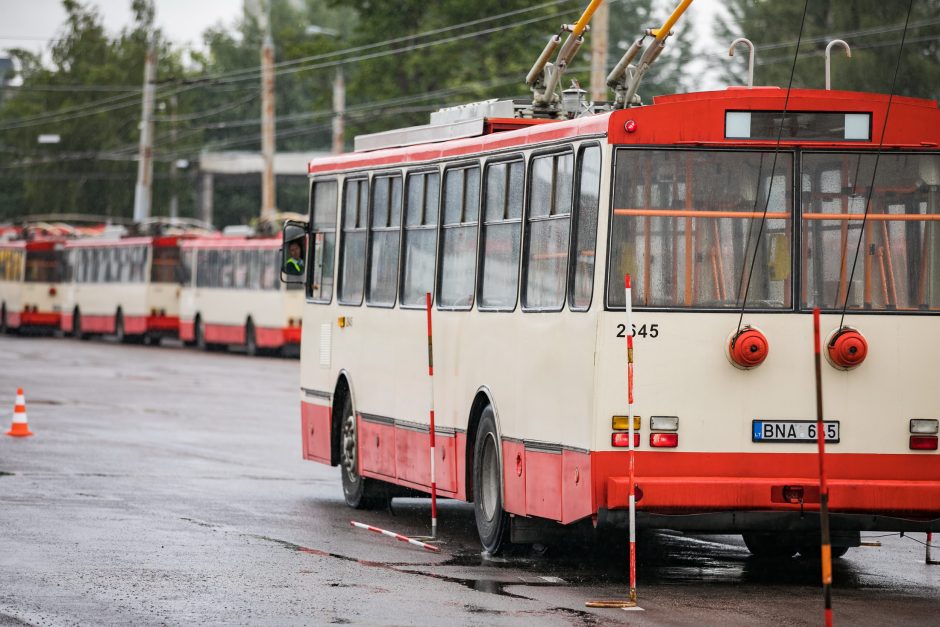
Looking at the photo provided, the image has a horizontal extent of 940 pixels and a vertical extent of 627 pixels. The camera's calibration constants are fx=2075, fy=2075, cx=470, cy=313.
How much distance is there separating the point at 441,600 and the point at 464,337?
11.6 feet

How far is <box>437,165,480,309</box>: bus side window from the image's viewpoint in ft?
47.8

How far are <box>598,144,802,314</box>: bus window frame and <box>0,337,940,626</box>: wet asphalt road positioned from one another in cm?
165

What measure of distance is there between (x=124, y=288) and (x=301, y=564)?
4505 cm

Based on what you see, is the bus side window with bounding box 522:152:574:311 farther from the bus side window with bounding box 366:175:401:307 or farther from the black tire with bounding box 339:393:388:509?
the black tire with bounding box 339:393:388:509

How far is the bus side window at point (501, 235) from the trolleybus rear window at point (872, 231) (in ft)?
7.04

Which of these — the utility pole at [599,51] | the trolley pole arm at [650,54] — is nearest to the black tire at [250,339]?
the utility pole at [599,51]

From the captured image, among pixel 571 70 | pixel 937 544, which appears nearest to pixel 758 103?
pixel 937 544

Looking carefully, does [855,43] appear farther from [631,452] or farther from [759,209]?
[631,452]

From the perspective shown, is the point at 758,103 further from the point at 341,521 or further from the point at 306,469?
the point at 306,469

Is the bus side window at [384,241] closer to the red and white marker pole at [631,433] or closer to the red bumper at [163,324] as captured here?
the red and white marker pole at [631,433]

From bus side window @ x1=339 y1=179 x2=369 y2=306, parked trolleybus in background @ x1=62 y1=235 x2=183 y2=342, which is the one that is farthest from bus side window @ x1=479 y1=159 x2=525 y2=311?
parked trolleybus in background @ x1=62 y1=235 x2=183 y2=342

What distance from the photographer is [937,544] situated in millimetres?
15891

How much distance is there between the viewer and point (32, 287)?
61.8 meters

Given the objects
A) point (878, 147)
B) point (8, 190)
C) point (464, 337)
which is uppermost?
point (8, 190)
